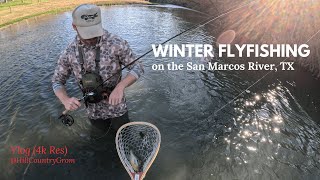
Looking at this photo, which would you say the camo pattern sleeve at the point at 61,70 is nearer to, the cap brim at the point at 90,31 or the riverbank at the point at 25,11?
the cap brim at the point at 90,31

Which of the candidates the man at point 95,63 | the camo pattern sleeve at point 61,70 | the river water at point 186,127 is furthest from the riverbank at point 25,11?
the man at point 95,63

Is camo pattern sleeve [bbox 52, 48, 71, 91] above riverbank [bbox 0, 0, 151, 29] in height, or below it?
above

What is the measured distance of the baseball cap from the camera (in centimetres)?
582

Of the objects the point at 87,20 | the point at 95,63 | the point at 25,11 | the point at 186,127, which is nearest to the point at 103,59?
the point at 95,63

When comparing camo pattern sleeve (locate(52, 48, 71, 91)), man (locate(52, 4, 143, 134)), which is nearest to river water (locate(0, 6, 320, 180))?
man (locate(52, 4, 143, 134))

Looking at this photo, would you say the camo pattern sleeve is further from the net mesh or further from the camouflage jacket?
the net mesh

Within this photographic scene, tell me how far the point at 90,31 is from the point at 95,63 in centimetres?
95

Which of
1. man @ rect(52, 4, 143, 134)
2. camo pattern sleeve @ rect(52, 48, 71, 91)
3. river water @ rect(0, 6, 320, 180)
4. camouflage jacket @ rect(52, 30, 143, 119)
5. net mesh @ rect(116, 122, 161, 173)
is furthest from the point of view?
river water @ rect(0, 6, 320, 180)

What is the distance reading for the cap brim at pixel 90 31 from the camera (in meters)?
5.87

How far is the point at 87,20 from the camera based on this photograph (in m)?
5.83

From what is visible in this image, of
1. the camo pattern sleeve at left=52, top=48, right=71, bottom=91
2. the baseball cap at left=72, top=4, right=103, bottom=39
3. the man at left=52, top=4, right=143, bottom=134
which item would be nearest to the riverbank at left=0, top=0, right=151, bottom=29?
the camo pattern sleeve at left=52, top=48, right=71, bottom=91

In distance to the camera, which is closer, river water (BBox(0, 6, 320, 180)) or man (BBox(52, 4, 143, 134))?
man (BBox(52, 4, 143, 134))

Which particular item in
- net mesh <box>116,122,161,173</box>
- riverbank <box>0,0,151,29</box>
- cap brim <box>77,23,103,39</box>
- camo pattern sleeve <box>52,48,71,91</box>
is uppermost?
cap brim <box>77,23,103,39</box>

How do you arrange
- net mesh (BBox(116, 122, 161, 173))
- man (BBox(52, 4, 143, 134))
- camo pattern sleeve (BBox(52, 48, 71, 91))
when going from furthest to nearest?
net mesh (BBox(116, 122, 161, 173)) → camo pattern sleeve (BBox(52, 48, 71, 91)) → man (BBox(52, 4, 143, 134))
